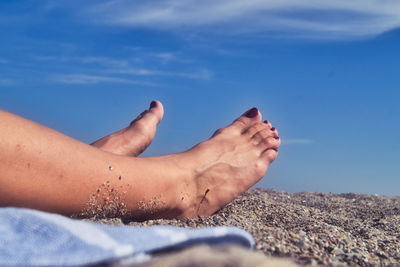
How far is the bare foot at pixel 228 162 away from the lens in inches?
93.4

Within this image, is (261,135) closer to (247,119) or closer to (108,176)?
(247,119)

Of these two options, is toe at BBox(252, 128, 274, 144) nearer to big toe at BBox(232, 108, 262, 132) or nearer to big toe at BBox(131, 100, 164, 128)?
big toe at BBox(232, 108, 262, 132)

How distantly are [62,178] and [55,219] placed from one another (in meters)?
0.57

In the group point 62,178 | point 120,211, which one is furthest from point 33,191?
point 120,211

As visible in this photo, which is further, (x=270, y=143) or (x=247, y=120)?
(x=247, y=120)

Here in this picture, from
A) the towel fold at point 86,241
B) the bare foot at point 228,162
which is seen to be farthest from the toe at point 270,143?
the towel fold at point 86,241

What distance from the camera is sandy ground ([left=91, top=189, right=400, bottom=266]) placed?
1309 mm

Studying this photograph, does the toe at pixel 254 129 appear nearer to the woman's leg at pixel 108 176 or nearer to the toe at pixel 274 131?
the toe at pixel 274 131

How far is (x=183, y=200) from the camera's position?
86.5 inches

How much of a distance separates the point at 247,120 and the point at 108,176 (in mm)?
1780

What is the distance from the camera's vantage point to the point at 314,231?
1847 mm

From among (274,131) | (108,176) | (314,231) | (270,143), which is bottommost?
(314,231)

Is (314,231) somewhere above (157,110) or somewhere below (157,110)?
below

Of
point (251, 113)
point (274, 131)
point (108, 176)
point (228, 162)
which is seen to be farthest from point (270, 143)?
point (108, 176)
